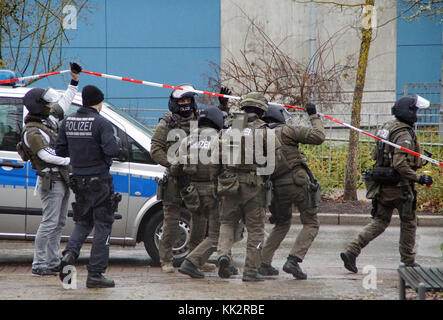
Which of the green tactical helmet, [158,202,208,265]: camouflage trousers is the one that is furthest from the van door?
the green tactical helmet

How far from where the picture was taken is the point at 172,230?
25.2ft

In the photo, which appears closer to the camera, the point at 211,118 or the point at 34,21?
the point at 211,118

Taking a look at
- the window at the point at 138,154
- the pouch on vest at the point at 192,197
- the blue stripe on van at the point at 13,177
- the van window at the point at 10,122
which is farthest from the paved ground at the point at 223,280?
the van window at the point at 10,122

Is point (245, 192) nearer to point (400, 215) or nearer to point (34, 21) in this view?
point (400, 215)

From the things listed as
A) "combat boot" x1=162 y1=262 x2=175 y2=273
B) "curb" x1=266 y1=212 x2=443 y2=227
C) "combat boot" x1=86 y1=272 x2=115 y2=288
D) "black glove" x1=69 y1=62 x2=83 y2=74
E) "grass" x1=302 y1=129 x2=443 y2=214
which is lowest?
"curb" x1=266 y1=212 x2=443 y2=227

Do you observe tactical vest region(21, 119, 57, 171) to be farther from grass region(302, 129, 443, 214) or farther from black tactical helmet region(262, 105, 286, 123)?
grass region(302, 129, 443, 214)

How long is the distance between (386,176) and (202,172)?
6.11 ft

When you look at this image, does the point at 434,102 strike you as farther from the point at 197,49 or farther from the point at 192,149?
the point at 192,149

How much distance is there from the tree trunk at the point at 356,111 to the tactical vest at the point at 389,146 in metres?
5.24

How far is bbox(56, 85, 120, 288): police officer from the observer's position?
6.62 meters

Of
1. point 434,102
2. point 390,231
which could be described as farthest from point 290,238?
point 434,102

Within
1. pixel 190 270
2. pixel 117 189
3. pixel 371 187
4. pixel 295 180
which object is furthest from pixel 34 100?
pixel 371 187

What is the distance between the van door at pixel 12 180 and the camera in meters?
7.97

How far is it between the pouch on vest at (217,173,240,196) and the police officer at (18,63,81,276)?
4.98 feet
